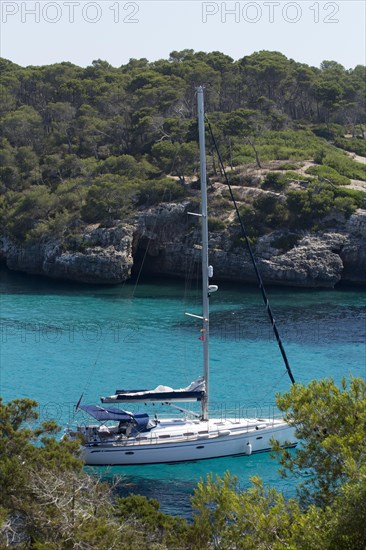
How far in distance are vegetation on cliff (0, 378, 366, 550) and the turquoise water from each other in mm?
5902

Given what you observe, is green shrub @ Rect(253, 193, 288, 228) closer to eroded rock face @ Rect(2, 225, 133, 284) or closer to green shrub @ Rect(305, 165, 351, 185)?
green shrub @ Rect(305, 165, 351, 185)

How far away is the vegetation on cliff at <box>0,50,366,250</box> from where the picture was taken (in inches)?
2314

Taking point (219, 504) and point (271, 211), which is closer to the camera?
point (219, 504)

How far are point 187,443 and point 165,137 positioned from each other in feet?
142

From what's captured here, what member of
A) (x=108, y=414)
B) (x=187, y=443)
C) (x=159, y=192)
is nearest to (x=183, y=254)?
(x=159, y=192)

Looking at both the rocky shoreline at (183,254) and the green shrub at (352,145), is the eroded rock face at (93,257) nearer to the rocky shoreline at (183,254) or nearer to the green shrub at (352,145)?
the rocky shoreline at (183,254)

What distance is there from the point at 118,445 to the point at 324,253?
3043cm

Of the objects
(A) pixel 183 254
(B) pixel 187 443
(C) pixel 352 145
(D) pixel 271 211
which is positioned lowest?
(B) pixel 187 443

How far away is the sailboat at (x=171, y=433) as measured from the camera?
26.4 m

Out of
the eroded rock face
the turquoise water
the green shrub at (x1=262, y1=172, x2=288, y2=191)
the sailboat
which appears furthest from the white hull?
the green shrub at (x1=262, y1=172, x2=288, y2=191)

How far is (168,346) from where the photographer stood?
40.3 meters

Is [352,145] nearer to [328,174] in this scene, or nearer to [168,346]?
[328,174]

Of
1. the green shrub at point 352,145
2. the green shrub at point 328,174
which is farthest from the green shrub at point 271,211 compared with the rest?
the green shrub at point 352,145

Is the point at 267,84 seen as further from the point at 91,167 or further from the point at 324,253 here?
the point at 324,253
